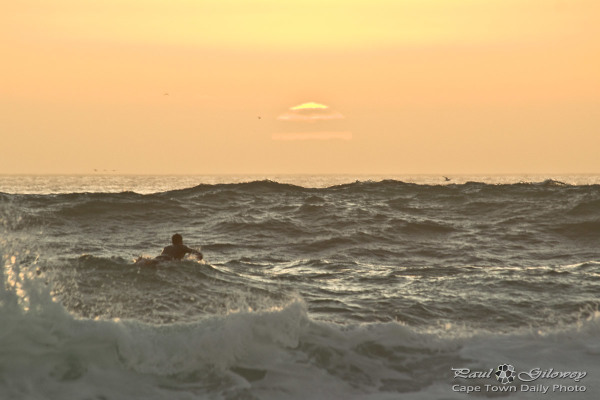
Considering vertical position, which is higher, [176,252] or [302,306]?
[176,252]

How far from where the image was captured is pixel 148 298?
11844 millimetres

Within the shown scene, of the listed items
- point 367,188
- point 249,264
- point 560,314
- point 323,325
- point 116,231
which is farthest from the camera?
point 367,188

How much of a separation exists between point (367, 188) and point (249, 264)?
579 inches

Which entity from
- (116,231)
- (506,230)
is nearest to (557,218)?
(506,230)

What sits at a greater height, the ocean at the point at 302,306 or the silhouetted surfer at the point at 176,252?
the silhouetted surfer at the point at 176,252

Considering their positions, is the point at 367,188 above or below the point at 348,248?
above

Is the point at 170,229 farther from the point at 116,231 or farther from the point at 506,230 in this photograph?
the point at 506,230

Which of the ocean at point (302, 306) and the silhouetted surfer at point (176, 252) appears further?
the silhouetted surfer at point (176, 252)

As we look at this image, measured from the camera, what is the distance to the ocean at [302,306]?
8.07 meters

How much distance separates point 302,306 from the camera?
9672 millimetres

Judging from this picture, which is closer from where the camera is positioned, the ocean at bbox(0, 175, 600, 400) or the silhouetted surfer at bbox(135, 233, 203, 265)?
the ocean at bbox(0, 175, 600, 400)

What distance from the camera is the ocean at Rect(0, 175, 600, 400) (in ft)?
26.5

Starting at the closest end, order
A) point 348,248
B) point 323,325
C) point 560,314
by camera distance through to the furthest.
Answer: point 323,325 < point 560,314 < point 348,248

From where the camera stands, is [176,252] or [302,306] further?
[176,252]
